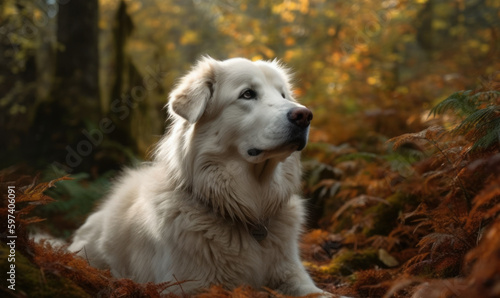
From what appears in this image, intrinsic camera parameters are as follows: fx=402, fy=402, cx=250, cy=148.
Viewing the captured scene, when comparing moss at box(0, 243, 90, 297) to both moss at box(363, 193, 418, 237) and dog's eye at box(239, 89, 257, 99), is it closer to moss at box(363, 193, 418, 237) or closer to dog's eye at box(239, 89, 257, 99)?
dog's eye at box(239, 89, 257, 99)

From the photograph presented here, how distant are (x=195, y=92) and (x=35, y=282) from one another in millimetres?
1965

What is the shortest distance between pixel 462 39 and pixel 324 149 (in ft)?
27.4

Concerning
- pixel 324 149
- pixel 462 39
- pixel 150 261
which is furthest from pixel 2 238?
pixel 462 39

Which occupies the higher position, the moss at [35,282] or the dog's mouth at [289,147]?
the dog's mouth at [289,147]

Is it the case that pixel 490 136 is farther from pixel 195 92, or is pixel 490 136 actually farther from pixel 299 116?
pixel 195 92

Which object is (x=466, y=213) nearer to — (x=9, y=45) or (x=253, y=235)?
(x=253, y=235)

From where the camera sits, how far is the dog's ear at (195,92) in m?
3.46

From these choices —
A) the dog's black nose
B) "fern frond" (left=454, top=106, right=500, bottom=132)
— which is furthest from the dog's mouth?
"fern frond" (left=454, top=106, right=500, bottom=132)

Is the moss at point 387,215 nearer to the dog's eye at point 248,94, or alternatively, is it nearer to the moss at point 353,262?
the moss at point 353,262

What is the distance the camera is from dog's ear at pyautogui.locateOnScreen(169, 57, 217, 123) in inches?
136

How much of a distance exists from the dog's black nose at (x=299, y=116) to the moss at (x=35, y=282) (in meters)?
1.91

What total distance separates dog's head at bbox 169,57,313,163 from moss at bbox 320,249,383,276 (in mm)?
1429

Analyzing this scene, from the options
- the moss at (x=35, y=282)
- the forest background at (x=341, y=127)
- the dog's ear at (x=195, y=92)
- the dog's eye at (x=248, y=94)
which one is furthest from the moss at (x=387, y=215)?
the moss at (x=35, y=282)

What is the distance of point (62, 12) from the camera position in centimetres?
782
